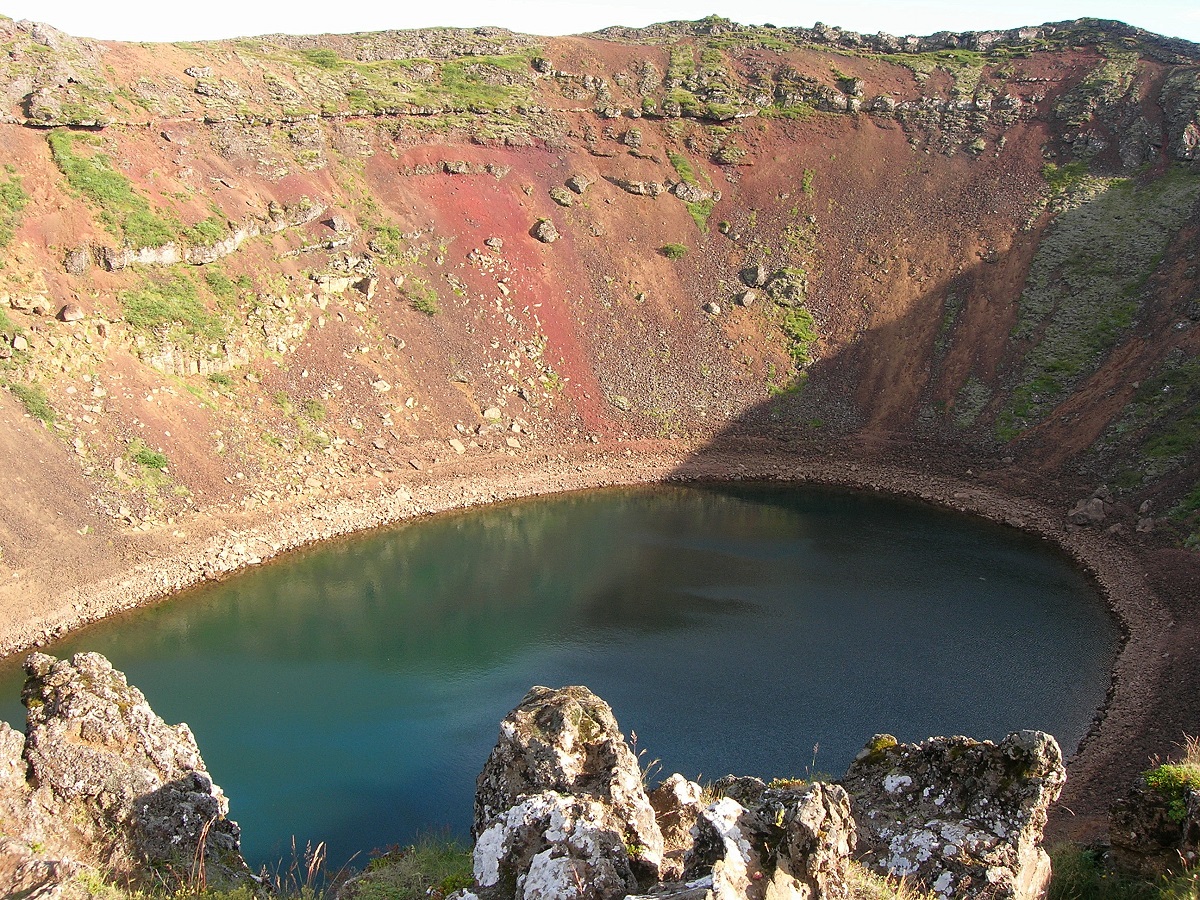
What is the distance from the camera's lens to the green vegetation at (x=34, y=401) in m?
38.7

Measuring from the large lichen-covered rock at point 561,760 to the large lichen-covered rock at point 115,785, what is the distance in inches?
143

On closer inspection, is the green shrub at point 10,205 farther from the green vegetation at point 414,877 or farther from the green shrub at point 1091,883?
the green shrub at point 1091,883

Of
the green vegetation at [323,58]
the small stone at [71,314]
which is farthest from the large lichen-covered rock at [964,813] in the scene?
the green vegetation at [323,58]

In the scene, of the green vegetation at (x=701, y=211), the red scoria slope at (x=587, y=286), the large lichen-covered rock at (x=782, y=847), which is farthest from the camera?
the green vegetation at (x=701, y=211)

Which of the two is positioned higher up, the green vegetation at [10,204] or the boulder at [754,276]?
the green vegetation at [10,204]

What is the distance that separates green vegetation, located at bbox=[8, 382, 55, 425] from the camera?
127ft

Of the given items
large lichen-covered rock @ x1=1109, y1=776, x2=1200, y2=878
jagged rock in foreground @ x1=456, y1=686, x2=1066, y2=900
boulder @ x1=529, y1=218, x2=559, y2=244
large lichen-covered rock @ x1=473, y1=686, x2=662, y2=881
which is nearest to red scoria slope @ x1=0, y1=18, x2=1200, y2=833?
boulder @ x1=529, y1=218, x2=559, y2=244

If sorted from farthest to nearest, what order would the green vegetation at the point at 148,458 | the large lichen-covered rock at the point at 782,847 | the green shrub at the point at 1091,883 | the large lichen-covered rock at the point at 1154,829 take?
the green vegetation at the point at 148,458, the large lichen-covered rock at the point at 1154,829, the green shrub at the point at 1091,883, the large lichen-covered rock at the point at 782,847

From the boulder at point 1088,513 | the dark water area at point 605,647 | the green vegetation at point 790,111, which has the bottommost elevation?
the dark water area at point 605,647

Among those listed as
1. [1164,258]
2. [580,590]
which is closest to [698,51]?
[1164,258]

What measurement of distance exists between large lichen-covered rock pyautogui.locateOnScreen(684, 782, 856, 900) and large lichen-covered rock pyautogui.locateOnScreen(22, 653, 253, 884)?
675cm

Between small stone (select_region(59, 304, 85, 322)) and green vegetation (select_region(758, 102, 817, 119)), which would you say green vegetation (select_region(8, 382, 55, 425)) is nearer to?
small stone (select_region(59, 304, 85, 322))

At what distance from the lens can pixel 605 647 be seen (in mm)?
34344

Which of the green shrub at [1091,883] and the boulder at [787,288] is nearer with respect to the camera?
the green shrub at [1091,883]
